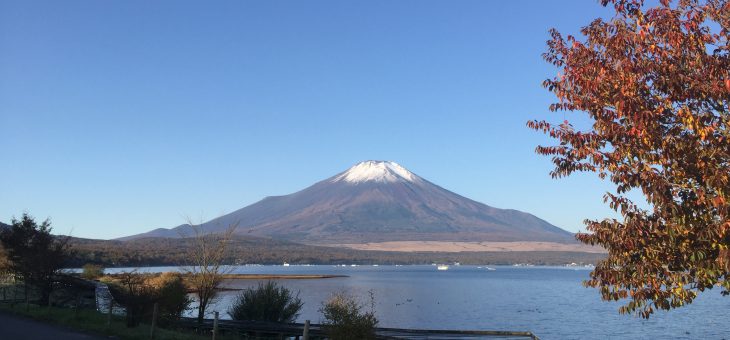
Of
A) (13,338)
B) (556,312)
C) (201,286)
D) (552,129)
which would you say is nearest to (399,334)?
(201,286)

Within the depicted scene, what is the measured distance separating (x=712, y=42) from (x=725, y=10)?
1.92 ft

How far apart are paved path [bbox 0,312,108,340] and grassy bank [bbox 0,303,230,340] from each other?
66 cm

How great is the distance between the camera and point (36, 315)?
29.3 m

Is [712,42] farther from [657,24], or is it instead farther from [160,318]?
[160,318]

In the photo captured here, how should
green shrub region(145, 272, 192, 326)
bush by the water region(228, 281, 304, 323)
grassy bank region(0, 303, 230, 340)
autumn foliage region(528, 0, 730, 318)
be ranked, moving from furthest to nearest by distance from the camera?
bush by the water region(228, 281, 304, 323), green shrub region(145, 272, 192, 326), grassy bank region(0, 303, 230, 340), autumn foliage region(528, 0, 730, 318)

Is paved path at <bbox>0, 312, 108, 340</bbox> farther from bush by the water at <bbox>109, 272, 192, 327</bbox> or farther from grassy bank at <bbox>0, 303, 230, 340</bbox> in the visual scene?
bush by the water at <bbox>109, 272, 192, 327</bbox>

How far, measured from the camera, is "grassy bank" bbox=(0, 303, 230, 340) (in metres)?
23.0

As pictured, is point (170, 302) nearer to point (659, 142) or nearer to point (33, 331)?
point (33, 331)

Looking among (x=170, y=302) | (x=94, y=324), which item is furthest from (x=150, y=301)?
(x=170, y=302)

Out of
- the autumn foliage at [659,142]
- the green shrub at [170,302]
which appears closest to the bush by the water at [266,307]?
the green shrub at [170,302]

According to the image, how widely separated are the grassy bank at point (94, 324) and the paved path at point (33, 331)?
0.66 meters

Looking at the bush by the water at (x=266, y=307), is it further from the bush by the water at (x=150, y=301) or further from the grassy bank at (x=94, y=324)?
the grassy bank at (x=94, y=324)

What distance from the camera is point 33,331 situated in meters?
23.6

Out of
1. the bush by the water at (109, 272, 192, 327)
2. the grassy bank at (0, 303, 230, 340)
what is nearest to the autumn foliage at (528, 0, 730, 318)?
the grassy bank at (0, 303, 230, 340)
